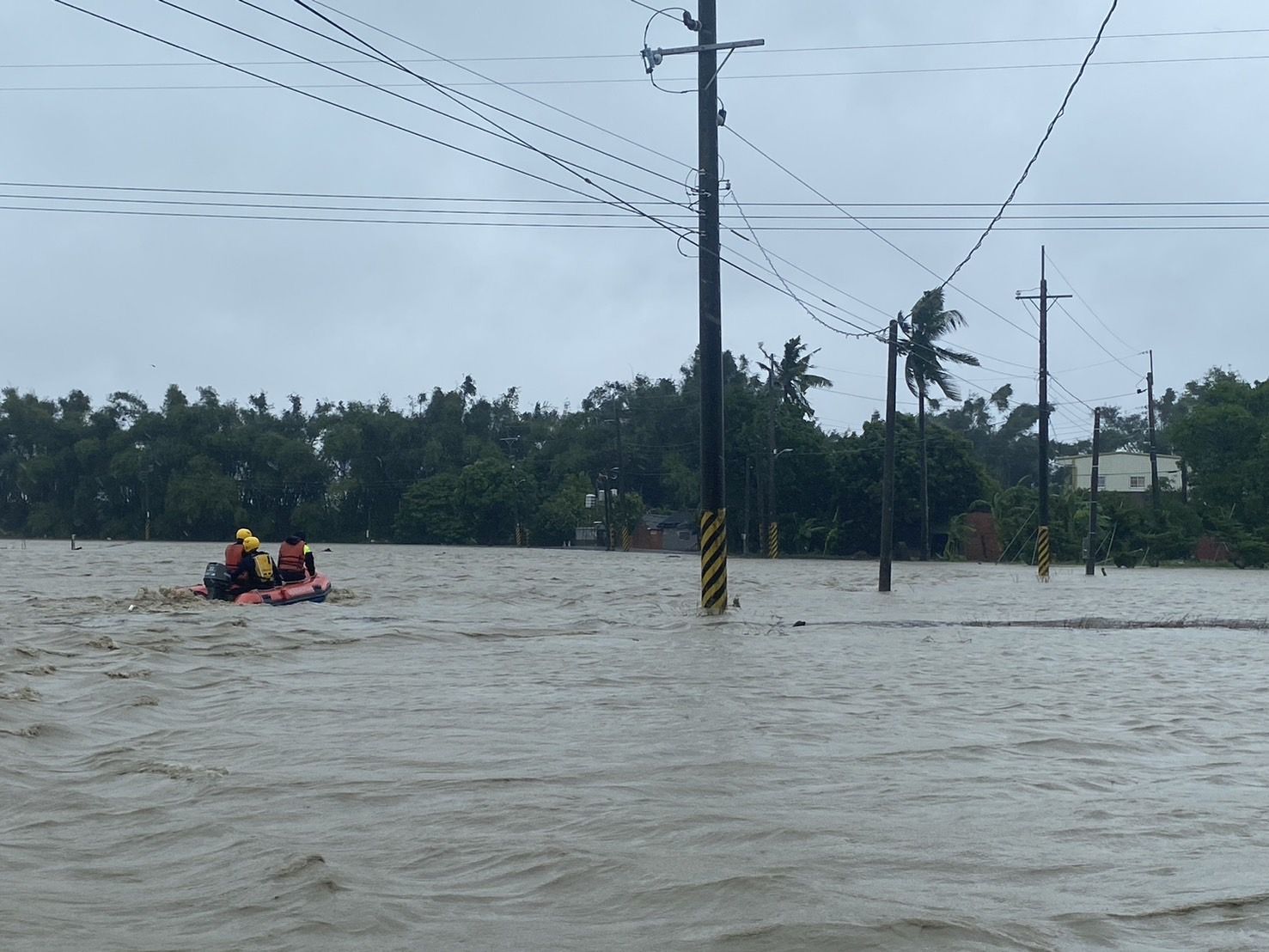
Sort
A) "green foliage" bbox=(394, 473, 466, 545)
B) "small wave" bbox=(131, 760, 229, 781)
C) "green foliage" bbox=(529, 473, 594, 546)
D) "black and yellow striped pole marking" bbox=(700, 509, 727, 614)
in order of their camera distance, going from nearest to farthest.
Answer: "small wave" bbox=(131, 760, 229, 781)
"black and yellow striped pole marking" bbox=(700, 509, 727, 614)
"green foliage" bbox=(529, 473, 594, 546)
"green foliage" bbox=(394, 473, 466, 545)

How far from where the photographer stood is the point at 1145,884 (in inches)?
241

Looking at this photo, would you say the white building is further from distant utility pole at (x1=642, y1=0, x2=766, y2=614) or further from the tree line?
distant utility pole at (x1=642, y1=0, x2=766, y2=614)

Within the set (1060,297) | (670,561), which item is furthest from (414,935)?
(670,561)

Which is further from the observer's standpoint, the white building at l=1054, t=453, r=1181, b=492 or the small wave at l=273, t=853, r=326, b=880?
the white building at l=1054, t=453, r=1181, b=492

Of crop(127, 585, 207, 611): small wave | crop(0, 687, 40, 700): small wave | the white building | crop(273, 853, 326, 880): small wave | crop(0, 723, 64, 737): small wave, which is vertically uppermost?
the white building

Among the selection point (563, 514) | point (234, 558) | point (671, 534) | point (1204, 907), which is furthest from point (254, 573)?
point (671, 534)

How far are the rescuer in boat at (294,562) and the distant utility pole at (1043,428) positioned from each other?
81.1 feet

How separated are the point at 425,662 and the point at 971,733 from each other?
7.32 m

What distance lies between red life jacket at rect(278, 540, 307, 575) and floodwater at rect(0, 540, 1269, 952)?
6.60 meters

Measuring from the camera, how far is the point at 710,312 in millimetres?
22250

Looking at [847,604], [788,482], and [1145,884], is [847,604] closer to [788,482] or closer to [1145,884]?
[1145,884]

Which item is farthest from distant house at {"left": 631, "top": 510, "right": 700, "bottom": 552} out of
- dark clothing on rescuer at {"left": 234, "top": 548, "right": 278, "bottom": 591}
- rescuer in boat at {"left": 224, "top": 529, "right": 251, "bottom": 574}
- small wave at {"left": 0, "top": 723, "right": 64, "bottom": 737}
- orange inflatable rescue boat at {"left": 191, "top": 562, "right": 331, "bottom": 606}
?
small wave at {"left": 0, "top": 723, "right": 64, "bottom": 737}

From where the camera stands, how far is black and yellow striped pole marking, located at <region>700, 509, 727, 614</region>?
21906 millimetres

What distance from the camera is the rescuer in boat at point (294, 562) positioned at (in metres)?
25.3
